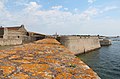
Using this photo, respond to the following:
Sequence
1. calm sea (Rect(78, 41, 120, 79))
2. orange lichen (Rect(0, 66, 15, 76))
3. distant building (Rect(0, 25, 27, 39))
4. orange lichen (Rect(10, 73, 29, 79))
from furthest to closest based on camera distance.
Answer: distant building (Rect(0, 25, 27, 39)) → calm sea (Rect(78, 41, 120, 79)) → orange lichen (Rect(0, 66, 15, 76)) → orange lichen (Rect(10, 73, 29, 79))

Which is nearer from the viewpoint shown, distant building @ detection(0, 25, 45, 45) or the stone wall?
the stone wall

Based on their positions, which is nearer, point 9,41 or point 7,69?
point 7,69

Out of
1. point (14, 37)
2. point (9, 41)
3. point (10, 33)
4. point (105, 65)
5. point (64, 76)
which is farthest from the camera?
point (10, 33)

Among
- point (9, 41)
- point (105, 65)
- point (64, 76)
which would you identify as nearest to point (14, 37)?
point (9, 41)

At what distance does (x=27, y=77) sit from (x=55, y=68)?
0.88 meters

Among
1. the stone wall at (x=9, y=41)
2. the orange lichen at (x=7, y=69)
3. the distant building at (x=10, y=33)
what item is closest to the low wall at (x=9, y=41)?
the stone wall at (x=9, y=41)

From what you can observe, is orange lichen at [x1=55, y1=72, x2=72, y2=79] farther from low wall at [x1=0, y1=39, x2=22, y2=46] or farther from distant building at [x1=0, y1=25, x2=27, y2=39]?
distant building at [x1=0, y1=25, x2=27, y2=39]

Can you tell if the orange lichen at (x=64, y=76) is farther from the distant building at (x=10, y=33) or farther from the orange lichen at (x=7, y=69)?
the distant building at (x=10, y=33)

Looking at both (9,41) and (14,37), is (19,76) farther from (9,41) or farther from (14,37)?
(14,37)

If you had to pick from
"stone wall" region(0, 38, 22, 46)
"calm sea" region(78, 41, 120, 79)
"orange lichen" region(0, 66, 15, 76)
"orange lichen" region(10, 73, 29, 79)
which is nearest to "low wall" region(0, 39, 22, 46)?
"stone wall" region(0, 38, 22, 46)

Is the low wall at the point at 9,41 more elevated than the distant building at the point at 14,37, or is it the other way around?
the distant building at the point at 14,37

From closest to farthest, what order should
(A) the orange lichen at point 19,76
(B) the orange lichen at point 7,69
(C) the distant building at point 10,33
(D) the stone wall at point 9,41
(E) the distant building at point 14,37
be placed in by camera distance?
1. (A) the orange lichen at point 19,76
2. (B) the orange lichen at point 7,69
3. (D) the stone wall at point 9,41
4. (E) the distant building at point 14,37
5. (C) the distant building at point 10,33

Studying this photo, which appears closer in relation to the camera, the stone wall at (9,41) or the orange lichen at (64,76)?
the orange lichen at (64,76)

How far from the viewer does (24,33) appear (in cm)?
5709
